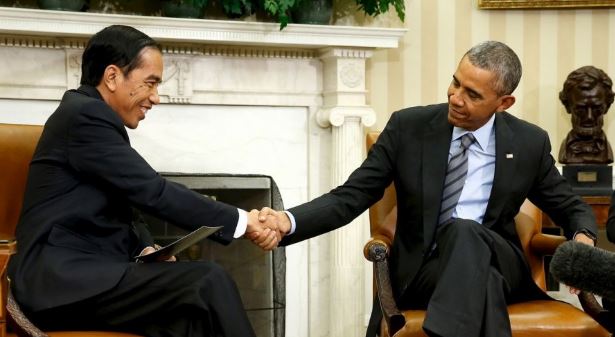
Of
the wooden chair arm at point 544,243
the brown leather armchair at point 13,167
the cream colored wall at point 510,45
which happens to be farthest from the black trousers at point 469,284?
the cream colored wall at point 510,45

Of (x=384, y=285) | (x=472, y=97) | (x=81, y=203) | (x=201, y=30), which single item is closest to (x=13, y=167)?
(x=81, y=203)

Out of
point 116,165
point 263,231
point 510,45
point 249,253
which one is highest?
point 510,45

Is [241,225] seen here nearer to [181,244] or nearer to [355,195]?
[181,244]

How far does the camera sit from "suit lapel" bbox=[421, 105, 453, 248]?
2.76m

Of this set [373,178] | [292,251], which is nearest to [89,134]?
[373,178]

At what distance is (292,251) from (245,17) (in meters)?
1.23

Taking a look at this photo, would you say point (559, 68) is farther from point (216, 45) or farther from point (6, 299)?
point (6, 299)

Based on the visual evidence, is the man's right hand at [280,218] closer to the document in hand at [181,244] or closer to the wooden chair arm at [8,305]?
the document in hand at [181,244]

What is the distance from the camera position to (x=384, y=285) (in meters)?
2.68

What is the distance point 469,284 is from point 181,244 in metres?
0.84

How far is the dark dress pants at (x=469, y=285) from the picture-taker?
232cm

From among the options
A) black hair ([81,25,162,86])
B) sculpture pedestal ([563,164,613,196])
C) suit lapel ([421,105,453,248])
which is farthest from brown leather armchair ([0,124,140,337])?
sculpture pedestal ([563,164,613,196])

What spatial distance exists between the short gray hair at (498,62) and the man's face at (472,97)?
16mm

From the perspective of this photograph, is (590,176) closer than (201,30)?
No
